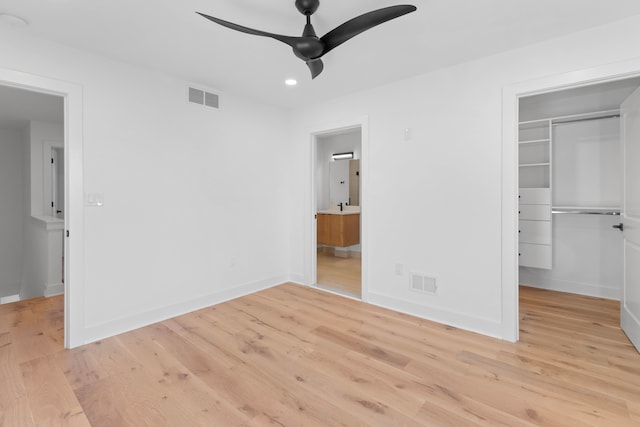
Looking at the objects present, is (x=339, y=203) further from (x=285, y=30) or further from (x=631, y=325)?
(x=631, y=325)

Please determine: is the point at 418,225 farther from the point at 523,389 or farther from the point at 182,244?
the point at 182,244

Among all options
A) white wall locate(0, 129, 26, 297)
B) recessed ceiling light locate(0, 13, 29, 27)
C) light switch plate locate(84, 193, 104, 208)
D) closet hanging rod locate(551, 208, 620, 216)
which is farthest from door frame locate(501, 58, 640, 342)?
white wall locate(0, 129, 26, 297)

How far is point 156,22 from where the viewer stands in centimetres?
219

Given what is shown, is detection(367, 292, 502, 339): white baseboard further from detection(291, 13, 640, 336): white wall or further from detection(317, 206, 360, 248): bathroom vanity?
detection(317, 206, 360, 248): bathroom vanity

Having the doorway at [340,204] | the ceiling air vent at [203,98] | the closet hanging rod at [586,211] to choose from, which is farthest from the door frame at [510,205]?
the ceiling air vent at [203,98]

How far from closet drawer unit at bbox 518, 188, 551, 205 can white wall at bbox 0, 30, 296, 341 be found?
3.23m

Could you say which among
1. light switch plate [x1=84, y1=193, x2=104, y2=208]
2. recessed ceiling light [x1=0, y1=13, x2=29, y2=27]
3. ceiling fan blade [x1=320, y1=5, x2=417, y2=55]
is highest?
recessed ceiling light [x1=0, y1=13, x2=29, y2=27]

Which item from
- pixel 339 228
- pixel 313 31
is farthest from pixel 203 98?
pixel 339 228

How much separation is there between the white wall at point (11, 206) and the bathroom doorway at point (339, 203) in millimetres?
5194

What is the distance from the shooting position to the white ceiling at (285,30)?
79.4 inches

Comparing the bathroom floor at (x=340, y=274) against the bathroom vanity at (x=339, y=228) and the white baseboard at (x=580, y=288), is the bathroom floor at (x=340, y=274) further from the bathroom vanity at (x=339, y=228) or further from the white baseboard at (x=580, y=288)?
the white baseboard at (x=580, y=288)

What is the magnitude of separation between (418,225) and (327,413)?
6.63 ft

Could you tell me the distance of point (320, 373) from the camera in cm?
216

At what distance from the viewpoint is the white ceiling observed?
6.62 ft
